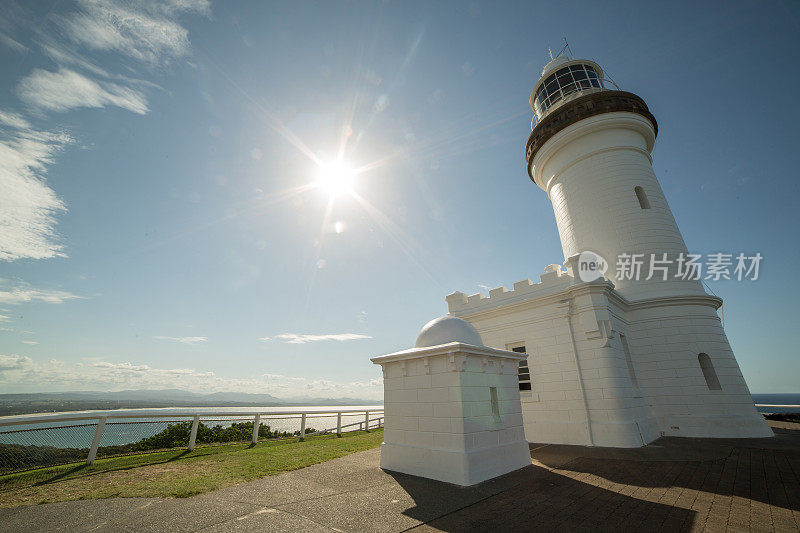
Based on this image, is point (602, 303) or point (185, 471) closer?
point (185, 471)

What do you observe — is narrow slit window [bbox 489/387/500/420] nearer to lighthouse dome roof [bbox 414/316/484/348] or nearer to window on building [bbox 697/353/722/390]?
lighthouse dome roof [bbox 414/316/484/348]

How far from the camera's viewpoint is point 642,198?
1482cm

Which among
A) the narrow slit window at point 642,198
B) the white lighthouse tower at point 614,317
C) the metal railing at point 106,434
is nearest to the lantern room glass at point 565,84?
the white lighthouse tower at point 614,317

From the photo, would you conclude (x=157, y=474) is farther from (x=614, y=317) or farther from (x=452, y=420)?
(x=614, y=317)

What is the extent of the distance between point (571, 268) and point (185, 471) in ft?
43.2

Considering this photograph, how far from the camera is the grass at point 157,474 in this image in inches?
220

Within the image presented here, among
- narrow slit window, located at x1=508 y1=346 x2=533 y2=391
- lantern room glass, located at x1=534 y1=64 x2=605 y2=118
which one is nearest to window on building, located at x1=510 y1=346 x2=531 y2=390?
narrow slit window, located at x1=508 y1=346 x2=533 y2=391

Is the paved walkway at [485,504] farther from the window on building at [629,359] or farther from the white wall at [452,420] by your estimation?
the window on building at [629,359]

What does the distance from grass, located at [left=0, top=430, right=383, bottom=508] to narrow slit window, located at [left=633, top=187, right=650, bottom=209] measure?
53.8 feet

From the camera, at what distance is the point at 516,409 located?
829cm

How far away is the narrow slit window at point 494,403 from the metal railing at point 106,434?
748cm

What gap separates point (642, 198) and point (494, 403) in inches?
527

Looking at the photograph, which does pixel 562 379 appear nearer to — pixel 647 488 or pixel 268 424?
pixel 647 488

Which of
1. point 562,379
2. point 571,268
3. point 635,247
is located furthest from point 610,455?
point 635,247
